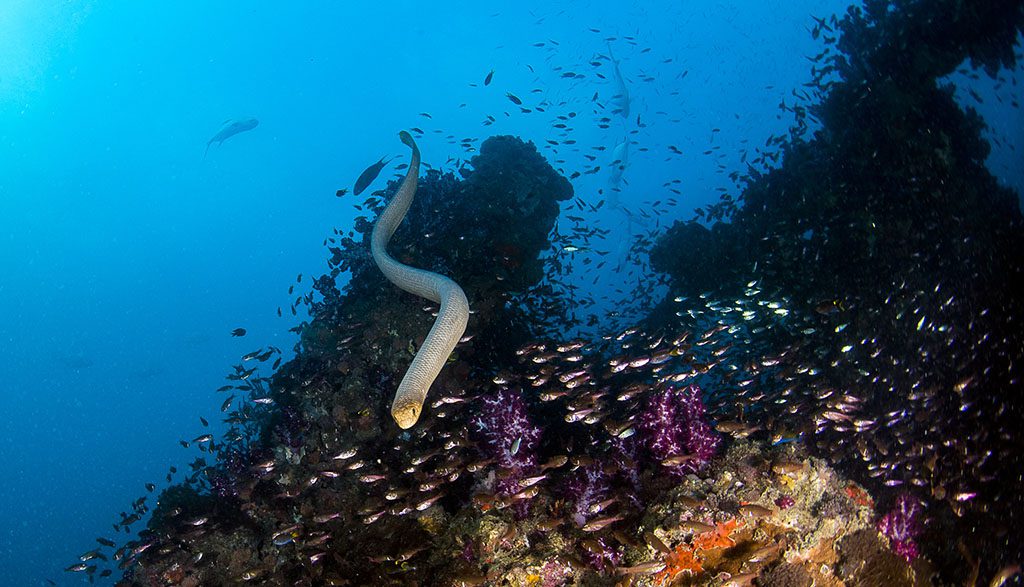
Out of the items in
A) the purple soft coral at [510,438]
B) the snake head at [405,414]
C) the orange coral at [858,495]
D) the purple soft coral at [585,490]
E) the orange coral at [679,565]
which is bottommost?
the orange coral at [858,495]

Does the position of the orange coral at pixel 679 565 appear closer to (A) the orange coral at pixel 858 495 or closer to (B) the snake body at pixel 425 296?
(A) the orange coral at pixel 858 495

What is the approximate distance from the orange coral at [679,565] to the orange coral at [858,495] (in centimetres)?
204

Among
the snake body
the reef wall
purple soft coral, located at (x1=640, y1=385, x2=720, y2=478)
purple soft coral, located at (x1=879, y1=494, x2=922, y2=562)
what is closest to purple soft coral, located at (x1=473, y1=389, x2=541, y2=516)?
the snake body

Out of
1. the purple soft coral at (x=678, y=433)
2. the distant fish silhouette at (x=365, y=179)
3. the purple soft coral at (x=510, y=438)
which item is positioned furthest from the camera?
the distant fish silhouette at (x=365, y=179)

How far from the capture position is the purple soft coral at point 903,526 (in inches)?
214

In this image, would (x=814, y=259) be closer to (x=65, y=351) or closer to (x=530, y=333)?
(x=530, y=333)

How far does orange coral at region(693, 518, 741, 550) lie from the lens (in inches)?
166

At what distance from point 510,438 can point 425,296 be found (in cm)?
279

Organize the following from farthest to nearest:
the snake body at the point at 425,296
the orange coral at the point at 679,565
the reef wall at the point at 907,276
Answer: the reef wall at the point at 907,276, the snake body at the point at 425,296, the orange coral at the point at 679,565

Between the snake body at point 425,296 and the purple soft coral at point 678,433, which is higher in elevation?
the snake body at point 425,296

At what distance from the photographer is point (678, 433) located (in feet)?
16.6

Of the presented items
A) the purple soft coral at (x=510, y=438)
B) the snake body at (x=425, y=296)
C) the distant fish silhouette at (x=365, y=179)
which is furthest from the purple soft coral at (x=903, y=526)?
the distant fish silhouette at (x=365, y=179)

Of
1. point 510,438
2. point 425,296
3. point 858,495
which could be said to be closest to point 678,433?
point 510,438

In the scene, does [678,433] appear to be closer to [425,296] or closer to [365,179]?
[425,296]
